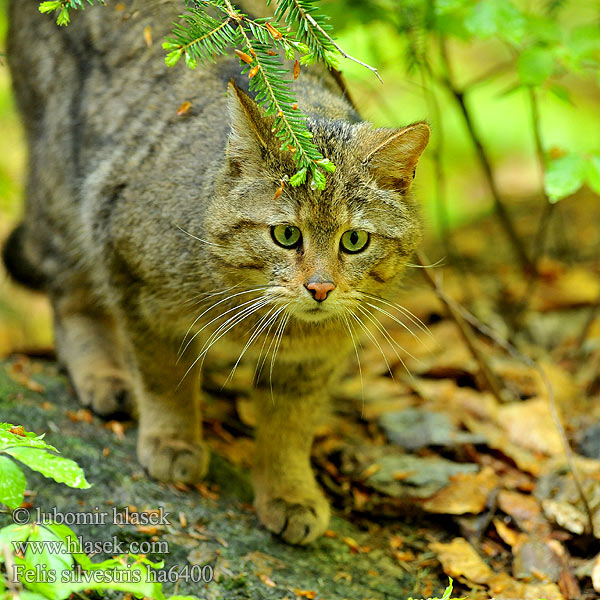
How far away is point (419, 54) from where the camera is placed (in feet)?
12.4

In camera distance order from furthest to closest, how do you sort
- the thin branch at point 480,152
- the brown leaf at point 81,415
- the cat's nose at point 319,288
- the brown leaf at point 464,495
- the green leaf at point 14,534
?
the thin branch at point 480,152
the brown leaf at point 81,415
the brown leaf at point 464,495
the cat's nose at point 319,288
the green leaf at point 14,534

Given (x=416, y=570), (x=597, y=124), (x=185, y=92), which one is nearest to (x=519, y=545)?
(x=416, y=570)

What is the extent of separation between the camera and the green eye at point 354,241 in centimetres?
272

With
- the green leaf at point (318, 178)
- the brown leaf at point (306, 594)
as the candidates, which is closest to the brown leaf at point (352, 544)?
the brown leaf at point (306, 594)

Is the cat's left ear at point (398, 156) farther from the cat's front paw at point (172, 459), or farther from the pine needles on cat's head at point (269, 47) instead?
the cat's front paw at point (172, 459)

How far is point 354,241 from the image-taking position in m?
2.75

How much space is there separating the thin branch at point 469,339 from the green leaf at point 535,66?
90cm

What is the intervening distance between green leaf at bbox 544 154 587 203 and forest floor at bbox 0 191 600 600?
2.50ft

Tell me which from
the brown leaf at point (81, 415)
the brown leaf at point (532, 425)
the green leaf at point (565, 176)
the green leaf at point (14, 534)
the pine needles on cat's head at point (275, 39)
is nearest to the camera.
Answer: the green leaf at point (14, 534)

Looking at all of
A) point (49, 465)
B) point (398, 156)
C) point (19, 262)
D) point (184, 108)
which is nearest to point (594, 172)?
point (398, 156)

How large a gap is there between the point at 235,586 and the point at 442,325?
2629mm

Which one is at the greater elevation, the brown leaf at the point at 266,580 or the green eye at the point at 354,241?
the green eye at the point at 354,241

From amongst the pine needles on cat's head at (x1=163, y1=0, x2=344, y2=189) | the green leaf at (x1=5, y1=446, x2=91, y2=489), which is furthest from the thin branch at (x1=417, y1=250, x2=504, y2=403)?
the green leaf at (x1=5, y1=446, x2=91, y2=489)

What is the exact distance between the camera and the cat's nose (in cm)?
256
